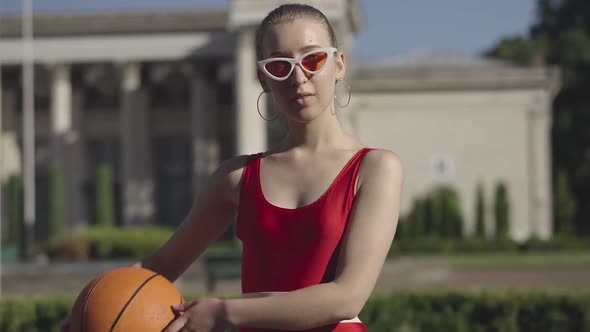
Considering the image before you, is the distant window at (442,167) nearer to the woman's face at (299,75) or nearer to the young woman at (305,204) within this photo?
the young woman at (305,204)

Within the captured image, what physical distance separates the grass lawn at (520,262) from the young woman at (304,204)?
1014 inches

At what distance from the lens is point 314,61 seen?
2525 mm

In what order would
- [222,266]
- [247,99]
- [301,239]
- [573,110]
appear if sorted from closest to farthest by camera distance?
[301,239]
[222,266]
[247,99]
[573,110]

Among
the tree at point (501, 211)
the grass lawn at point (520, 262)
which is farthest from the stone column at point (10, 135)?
the grass lawn at point (520, 262)

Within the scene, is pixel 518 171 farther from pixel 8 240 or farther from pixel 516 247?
pixel 8 240

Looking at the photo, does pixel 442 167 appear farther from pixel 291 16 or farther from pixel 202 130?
pixel 291 16

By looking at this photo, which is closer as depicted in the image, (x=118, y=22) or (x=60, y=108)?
(x=118, y=22)

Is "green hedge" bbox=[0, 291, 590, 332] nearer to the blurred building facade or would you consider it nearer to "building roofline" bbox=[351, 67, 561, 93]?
the blurred building facade

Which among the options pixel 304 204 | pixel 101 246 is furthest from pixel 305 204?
pixel 101 246

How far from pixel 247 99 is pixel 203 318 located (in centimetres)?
3739

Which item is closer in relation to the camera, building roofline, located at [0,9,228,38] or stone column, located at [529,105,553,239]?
stone column, located at [529,105,553,239]

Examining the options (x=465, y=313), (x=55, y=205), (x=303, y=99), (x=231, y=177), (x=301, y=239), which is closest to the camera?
(x=301, y=239)

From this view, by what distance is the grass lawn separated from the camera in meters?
28.0

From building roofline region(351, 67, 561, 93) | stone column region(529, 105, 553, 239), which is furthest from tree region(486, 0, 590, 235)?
stone column region(529, 105, 553, 239)
